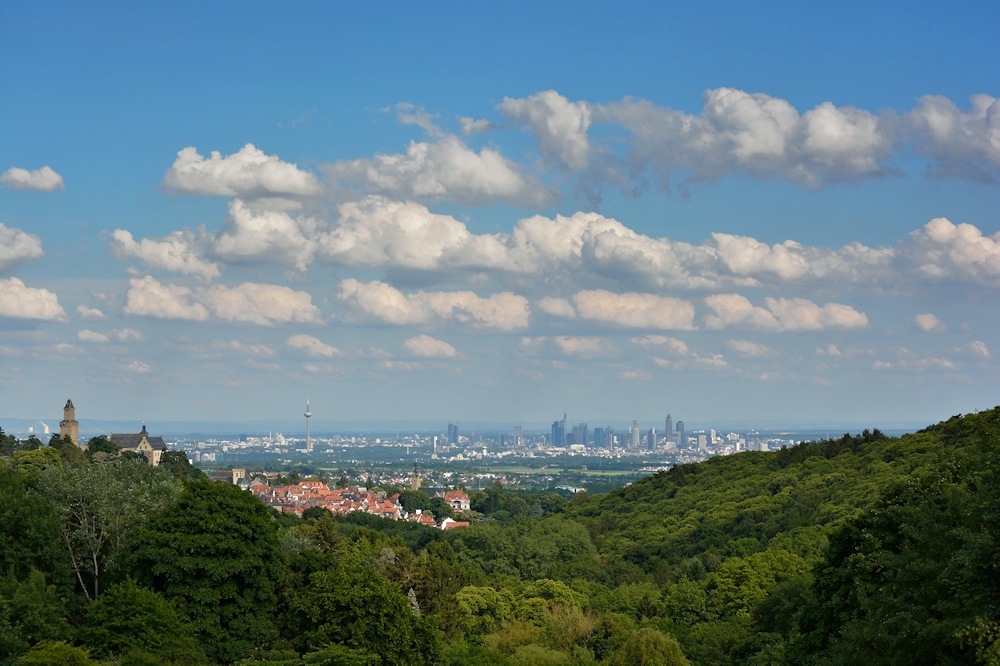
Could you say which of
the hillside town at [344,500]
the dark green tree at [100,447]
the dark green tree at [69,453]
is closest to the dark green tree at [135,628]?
the dark green tree at [69,453]

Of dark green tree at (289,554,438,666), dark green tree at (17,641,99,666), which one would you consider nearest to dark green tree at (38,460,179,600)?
dark green tree at (289,554,438,666)

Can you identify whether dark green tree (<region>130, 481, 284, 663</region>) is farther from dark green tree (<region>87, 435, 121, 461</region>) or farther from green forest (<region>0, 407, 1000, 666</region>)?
dark green tree (<region>87, 435, 121, 461</region>)

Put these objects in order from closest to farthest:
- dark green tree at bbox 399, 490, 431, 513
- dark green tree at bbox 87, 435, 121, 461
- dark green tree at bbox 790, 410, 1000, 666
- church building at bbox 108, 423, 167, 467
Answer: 1. dark green tree at bbox 790, 410, 1000, 666
2. dark green tree at bbox 87, 435, 121, 461
3. church building at bbox 108, 423, 167, 467
4. dark green tree at bbox 399, 490, 431, 513

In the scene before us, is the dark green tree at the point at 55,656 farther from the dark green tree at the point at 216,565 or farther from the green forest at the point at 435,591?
the dark green tree at the point at 216,565

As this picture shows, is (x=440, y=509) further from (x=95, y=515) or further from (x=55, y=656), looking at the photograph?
(x=55, y=656)

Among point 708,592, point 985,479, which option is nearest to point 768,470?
point 708,592

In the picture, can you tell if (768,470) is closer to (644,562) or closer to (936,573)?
(644,562)

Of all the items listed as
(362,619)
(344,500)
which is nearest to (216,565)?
(362,619)

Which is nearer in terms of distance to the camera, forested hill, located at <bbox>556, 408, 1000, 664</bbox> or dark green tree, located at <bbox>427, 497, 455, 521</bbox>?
forested hill, located at <bbox>556, 408, 1000, 664</bbox>
